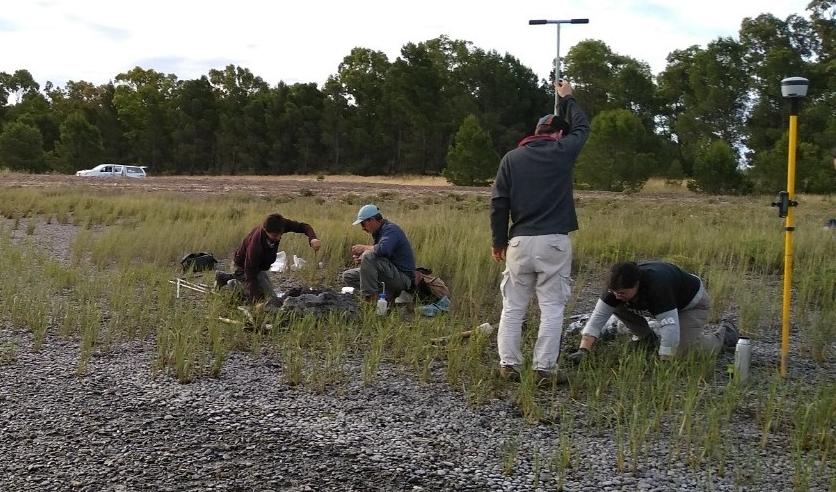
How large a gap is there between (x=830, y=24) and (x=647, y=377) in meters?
47.8

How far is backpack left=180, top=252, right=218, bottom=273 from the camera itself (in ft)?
37.6

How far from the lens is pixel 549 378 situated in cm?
592

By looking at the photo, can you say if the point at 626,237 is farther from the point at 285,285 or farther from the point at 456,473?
the point at 456,473

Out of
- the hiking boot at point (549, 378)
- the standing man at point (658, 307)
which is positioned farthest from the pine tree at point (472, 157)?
the hiking boot at point (549, 378)

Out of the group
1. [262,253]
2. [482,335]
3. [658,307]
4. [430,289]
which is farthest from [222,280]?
[658,307]

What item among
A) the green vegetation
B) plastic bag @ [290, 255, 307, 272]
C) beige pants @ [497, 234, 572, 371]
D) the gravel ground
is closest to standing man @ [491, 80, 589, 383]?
beige pants @ [497, 234, 572, 371]

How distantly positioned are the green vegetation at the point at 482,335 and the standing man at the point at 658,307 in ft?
0.70

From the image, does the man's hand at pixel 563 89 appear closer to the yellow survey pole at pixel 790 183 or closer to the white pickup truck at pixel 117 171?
the yellow survey pole at pixel 790 183

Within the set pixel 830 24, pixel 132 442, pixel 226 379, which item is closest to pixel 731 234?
pixel 226 379

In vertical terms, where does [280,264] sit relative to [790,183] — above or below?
below

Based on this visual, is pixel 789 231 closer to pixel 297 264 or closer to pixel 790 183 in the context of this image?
pixel 790 183

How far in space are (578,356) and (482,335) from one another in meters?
0.94

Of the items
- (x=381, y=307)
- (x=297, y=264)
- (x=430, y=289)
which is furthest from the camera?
(x=297, y=264)

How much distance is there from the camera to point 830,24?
46.2 m
